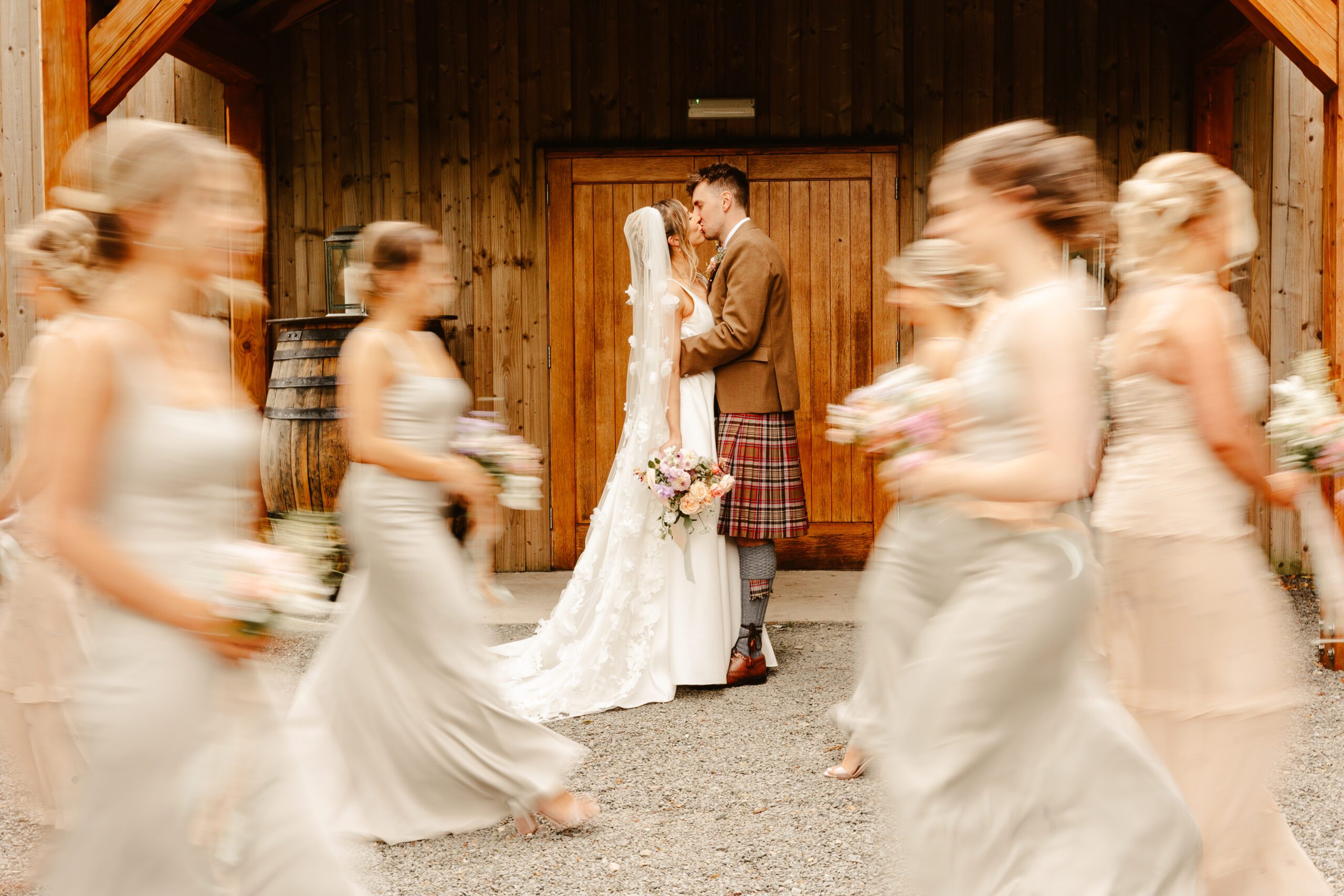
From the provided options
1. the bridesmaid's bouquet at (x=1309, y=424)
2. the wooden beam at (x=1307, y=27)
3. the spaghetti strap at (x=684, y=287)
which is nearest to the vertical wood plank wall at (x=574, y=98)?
the wooden beam at (x=1307, y=27)

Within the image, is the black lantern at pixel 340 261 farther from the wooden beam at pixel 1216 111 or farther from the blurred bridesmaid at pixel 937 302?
the wooden beam at pixel 1216 111

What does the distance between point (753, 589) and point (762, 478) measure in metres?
0.47

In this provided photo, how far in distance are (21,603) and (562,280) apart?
14.5 feet

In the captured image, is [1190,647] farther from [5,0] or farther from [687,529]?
[5,0]

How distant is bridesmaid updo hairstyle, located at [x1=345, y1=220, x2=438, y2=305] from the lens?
3.21 m

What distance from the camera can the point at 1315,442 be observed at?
Answer: 268 cm

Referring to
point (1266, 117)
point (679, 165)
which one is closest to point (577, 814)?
point (679, 165)

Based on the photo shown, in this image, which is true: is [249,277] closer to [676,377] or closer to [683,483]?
[676,377]

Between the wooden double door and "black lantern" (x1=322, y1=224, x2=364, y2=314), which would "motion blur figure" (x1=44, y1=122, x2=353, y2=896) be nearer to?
"black lantern" (x1=322, y1=224, x2=364, y2=314)

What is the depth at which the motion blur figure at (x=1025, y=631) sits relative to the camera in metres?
1.79

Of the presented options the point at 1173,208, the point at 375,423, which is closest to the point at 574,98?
the point at 375,423

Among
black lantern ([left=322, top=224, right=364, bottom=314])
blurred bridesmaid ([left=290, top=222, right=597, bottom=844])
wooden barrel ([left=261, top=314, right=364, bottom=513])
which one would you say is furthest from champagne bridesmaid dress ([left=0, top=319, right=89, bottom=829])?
black lantern ([left=322, top=224, right=364, bottom=314])

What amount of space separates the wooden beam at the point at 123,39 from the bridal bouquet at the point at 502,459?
101 inches

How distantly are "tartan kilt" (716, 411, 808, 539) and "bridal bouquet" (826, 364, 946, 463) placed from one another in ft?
6.89
